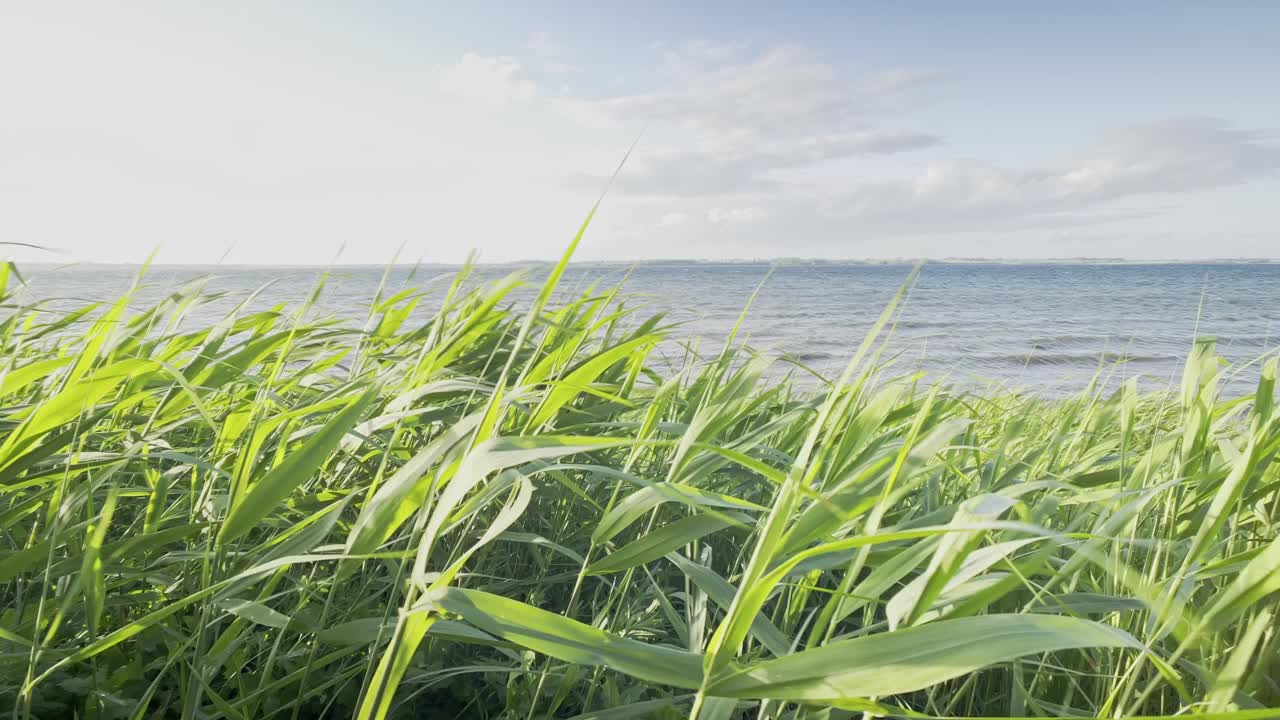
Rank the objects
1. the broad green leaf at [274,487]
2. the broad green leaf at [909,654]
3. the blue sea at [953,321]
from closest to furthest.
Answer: the broad green leaf at [909,654] < the broad green leaf at [274,487] < the blue sea at [953,321]

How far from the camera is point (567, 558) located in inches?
41.3

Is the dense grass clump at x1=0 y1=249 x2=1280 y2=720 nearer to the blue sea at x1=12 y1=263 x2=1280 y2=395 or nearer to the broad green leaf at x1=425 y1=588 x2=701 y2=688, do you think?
the broad green leaf at x1=425 y1=588 x2=701 y2=688

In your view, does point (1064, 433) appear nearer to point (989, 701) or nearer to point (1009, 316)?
point (989, 701)

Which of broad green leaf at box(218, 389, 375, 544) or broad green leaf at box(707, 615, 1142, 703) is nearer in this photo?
broad green leaf at box(707, 615, 1142, 703)

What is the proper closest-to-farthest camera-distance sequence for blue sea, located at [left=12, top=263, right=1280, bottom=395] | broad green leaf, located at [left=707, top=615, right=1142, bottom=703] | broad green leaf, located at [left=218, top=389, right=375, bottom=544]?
broad green leaf, located at [left=707, top=615, right=1142, bottom=703] < broad green leaf, located at [left=218, top=389, right=375, bottom=544] < blue sea, located at [left=12, top=263, right=1280, bottom=395]

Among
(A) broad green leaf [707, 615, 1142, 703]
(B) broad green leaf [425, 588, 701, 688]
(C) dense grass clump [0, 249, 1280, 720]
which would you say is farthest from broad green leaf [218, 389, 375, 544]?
(A) broad green leaf [707, 615, 1142, 703]

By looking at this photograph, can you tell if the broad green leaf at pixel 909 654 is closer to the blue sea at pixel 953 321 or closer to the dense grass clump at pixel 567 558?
the dense grass clump at pixel 567 558

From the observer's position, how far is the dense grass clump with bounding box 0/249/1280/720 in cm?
40

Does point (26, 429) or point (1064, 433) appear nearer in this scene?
point (26, 429)

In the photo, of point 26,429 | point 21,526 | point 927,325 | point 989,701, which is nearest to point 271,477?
point 26,429

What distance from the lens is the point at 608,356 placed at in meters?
0.79

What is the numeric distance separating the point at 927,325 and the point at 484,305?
12.1 meters

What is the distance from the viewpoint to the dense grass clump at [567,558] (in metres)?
0.40

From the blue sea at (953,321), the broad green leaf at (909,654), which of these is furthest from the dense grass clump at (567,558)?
the blue sea at (953,321)
